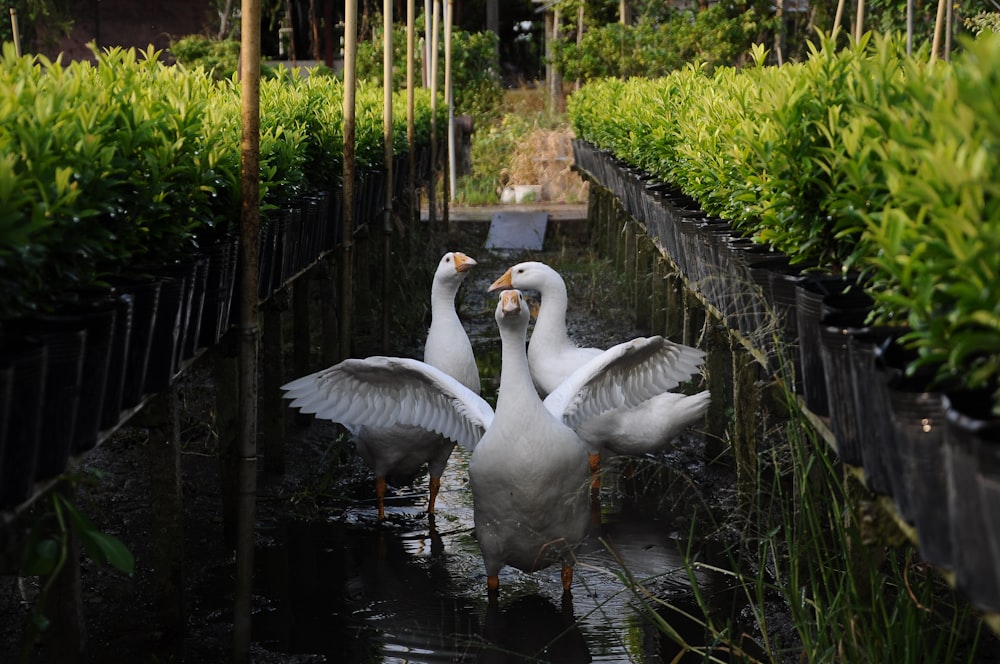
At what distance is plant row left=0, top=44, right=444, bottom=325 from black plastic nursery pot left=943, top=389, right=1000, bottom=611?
1.95 metres

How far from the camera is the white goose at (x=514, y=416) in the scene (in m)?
5.10

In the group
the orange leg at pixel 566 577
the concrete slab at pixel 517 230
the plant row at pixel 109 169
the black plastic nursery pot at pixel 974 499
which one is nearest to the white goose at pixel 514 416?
the orange leg at pixel 566 577

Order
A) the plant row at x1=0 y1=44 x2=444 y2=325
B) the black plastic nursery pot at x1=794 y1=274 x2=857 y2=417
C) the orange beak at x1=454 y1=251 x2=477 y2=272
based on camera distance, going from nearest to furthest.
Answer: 1. the plant row at x1=0 y1=44 x2=444 y2=325
2. the black plastic nursery pot at x1=794 y1=274 x2=857 y2=417
3. the orange beak at x1=454 y1=251 x2=477 y2=272

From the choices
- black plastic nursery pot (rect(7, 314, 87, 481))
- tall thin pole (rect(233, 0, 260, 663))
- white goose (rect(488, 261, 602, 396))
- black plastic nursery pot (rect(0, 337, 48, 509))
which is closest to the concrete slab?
white goose (rect(488, 261, 602, 396))

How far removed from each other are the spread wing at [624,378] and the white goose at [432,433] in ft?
2.72

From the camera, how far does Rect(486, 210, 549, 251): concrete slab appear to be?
15.8 meters

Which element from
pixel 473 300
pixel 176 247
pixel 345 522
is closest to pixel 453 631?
pixel 345 522

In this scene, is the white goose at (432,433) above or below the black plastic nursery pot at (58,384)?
below

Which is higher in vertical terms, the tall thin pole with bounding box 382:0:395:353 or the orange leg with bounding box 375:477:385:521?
the tall thin pole with bounding box 382:0:395:353

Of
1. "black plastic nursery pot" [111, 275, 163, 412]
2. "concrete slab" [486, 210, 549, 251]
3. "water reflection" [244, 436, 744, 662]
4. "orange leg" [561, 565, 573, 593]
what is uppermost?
"black plastic nursery pot" [111, 275, 163, 412]

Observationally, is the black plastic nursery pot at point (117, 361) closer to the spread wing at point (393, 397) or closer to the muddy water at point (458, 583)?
the muddy water at point (458, 583)

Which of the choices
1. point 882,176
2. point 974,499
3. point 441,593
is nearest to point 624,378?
point 441,593

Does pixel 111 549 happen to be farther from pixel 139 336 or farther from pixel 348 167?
pixel 348 167

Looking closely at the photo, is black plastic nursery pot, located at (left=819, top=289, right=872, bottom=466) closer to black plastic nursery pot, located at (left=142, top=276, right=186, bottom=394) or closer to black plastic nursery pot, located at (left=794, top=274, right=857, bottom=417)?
black plastic nursery pot, located at (left=794, top=274, right=857, bottom=417)
